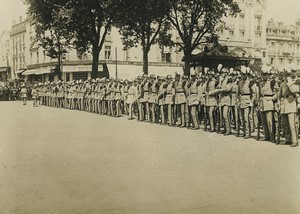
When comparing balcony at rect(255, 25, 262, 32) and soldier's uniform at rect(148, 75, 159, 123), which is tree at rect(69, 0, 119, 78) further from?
balcony at rect(255, 25, 262, 32)

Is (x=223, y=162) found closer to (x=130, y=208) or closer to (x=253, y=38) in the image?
(x=130, y=208)

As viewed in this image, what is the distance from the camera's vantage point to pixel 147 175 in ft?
25.8

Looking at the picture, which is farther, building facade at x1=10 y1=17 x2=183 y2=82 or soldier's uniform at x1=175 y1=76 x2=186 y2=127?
building facade at x1=10 y1=17 x2=183 y2=82

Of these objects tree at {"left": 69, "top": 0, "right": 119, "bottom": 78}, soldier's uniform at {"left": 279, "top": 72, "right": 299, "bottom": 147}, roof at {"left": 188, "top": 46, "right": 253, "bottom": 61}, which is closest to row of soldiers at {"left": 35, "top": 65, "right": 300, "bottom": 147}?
soldier's uniform at {"left": 279, "top": 72, "right": 299, "bottom": 147}

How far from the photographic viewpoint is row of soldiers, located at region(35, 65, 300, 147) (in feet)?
38.2

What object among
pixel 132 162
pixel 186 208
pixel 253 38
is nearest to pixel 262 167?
pixel 132 162

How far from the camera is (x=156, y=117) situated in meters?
18.3

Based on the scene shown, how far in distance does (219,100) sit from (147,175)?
6.78 metres

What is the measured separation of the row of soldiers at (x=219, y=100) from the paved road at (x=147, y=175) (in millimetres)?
733

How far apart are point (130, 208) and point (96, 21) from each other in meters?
27.0

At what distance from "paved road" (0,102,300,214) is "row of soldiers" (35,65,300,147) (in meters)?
0.73

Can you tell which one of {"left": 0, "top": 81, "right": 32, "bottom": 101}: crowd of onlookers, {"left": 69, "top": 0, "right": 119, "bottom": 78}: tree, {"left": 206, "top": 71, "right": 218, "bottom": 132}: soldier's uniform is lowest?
{"left": 0, "top": 81, "right": 32, "bottom": 101}: crowd of onlookers

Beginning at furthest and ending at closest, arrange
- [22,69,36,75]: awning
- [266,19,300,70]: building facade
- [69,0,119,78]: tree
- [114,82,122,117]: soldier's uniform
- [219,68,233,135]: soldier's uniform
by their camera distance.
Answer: [266,19,300,70]: building facade → [22,69,36,75]: awning → [69,0,119,78]: tree → [114,82,122,117]: soldier's uniform → [219,68,233,135]: soldier's uniform

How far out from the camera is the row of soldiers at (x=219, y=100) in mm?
11659
